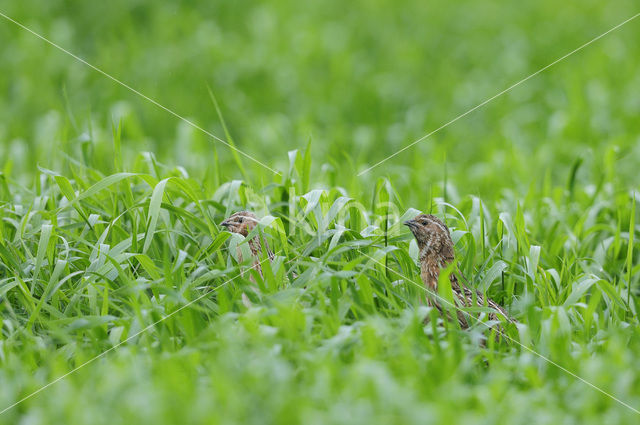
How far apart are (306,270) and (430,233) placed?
59cm

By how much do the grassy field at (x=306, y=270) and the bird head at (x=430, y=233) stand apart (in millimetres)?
73

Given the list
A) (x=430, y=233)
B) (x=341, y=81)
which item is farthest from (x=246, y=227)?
(x=341, y=81)

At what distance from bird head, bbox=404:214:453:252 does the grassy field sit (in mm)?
73

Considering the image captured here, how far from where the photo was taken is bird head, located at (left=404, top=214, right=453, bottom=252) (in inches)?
152

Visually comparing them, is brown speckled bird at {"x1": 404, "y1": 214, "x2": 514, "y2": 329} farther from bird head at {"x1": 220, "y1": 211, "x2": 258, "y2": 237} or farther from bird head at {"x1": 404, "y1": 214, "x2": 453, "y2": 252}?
bird head at {"x1": 220, "y1": 211, "x2": 258, "y2": 237}

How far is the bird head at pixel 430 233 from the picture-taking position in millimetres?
3869

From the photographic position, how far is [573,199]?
18.1ft

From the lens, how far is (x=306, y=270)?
3676 mm

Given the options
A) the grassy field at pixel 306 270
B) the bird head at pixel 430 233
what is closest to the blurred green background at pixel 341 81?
the grassy field at pixel 306 270

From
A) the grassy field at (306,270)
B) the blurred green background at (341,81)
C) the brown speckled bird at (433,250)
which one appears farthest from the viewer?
the blurred green background at (341,81)

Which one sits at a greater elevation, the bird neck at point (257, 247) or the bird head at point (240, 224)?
the bird head at point (240, 224)

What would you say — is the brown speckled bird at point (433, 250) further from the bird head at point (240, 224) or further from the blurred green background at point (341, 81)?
the blurred green background at point (341, 81)

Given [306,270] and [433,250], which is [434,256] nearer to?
[433,250]

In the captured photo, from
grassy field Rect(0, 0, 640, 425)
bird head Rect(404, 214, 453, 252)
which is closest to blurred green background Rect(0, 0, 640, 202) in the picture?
grassy field Rect(0, 0, 640, 425)
